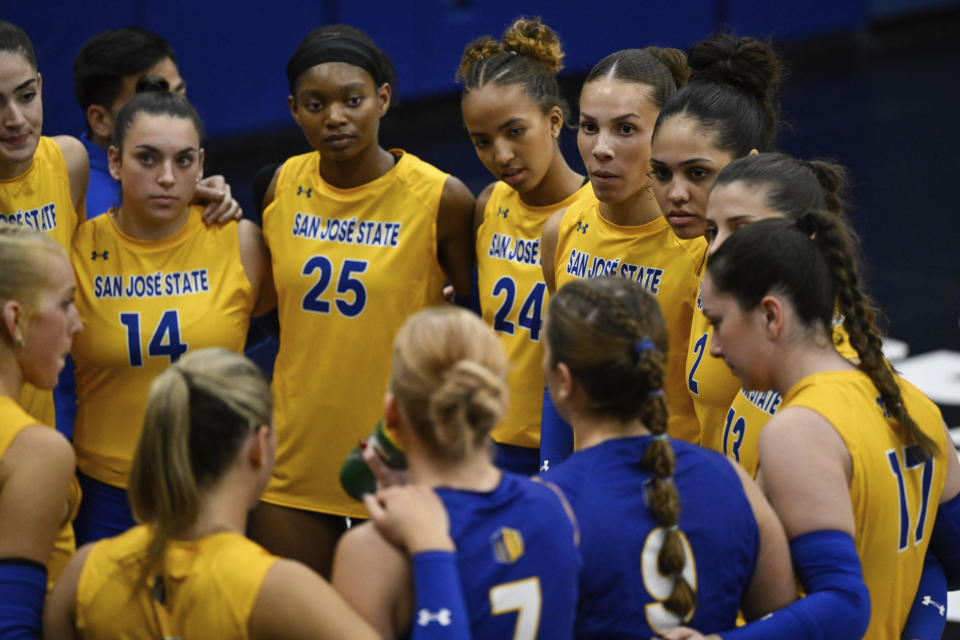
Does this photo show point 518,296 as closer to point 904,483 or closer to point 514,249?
point 514,249

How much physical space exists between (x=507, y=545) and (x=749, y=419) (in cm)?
115

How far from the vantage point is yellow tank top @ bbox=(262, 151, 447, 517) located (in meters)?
3.93

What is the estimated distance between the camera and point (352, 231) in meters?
3.98

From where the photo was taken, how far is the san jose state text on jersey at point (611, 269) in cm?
357

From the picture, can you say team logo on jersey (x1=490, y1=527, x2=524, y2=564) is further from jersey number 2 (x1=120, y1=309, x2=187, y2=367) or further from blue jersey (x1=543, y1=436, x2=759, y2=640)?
jersey number 2 (x1=120, y1=309, x2=187, y2=367)

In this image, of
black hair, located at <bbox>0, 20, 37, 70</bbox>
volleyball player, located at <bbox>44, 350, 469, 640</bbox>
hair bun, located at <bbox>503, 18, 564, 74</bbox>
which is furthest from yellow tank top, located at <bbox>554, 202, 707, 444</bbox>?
black hair, located at <bbox>0, 20, 37, 70</bbox>

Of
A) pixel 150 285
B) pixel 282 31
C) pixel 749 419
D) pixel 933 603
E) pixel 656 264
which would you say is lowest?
pixel 933 603

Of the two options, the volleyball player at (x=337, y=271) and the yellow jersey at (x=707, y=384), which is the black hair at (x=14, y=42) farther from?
the yellow jersey at (x=707, y=384)

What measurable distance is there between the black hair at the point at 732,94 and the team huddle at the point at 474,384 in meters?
0.01

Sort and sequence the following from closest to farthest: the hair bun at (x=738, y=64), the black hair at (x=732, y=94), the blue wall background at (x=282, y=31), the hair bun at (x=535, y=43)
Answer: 1. the black hair at (x=732, y=94)
2. the hair bun at (x=738, y=64)
3. the hair bun at (x=535, y=43)
4. the blue wall background at (x=282, y=31)

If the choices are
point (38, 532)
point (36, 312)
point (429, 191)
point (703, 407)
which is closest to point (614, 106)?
point (429, 191)

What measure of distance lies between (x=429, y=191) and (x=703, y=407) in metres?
1.22

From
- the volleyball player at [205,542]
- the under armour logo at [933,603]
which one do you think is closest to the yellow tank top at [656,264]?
the under armour logo at [933,603]

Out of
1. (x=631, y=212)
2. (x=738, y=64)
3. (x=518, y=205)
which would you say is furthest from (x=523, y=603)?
(x=518, y=205)
